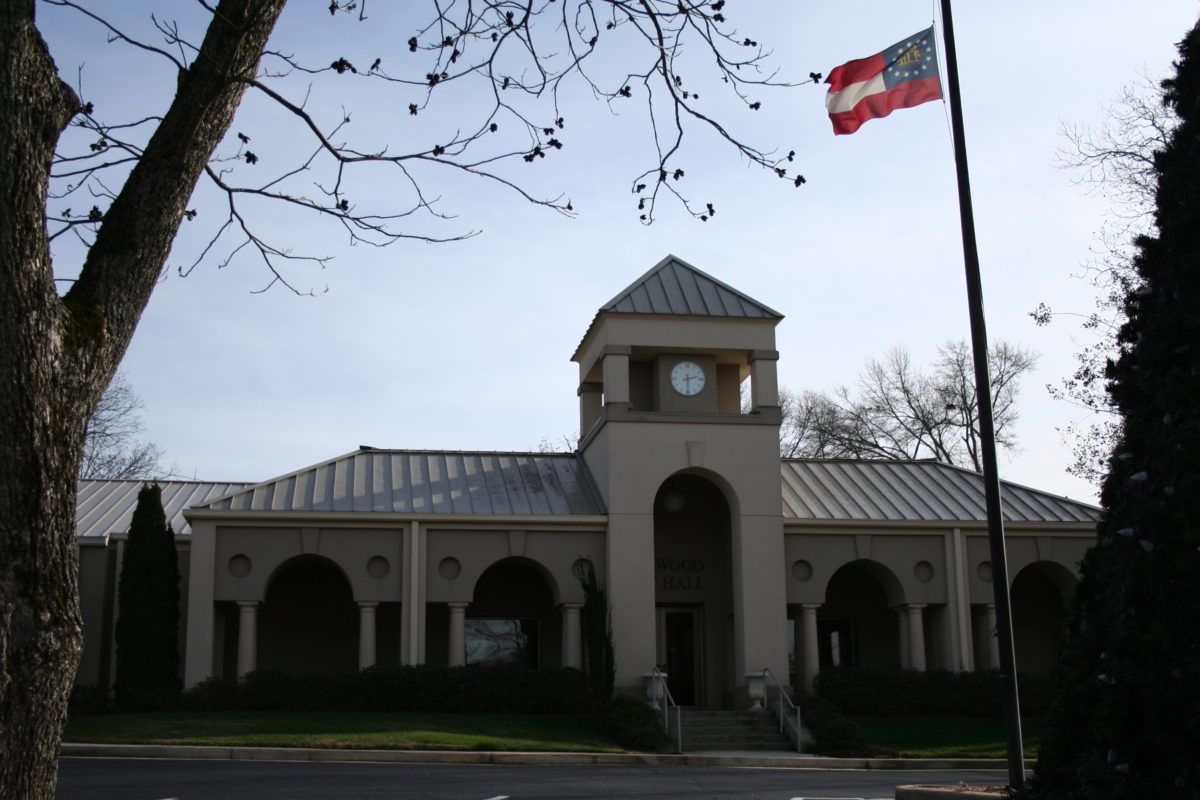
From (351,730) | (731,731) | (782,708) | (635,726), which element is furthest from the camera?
(782,708)

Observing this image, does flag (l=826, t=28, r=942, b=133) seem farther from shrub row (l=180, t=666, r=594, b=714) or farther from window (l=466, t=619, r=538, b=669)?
window (l=466, t=619, r=538, b=669)

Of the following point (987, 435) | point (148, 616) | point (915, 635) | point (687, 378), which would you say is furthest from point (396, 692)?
point (987, 435)

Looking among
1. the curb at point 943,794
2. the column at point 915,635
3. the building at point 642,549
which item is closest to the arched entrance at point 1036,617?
the building at point 642,549

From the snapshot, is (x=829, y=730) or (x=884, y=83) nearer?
(x=884, y=83)

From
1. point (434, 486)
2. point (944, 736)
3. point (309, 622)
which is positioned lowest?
point (944, 736)

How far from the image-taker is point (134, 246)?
5594 mm

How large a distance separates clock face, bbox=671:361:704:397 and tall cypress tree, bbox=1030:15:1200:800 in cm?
1942

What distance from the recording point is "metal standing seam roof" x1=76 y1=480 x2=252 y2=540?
27.3 metres

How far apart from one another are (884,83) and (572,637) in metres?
15.2

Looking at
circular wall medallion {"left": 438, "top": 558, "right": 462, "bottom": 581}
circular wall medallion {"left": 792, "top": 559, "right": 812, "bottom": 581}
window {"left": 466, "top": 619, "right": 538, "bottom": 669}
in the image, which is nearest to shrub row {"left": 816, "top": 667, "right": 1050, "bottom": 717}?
circular wall medallion {"left": 792, "top": 559, "right": 812, "bottom": 581}

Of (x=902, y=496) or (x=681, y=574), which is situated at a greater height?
(x=902, y=496)

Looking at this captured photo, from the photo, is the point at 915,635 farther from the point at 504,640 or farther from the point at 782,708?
the point at 504,640

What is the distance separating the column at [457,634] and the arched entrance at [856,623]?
884 cm

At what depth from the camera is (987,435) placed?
11617mm
